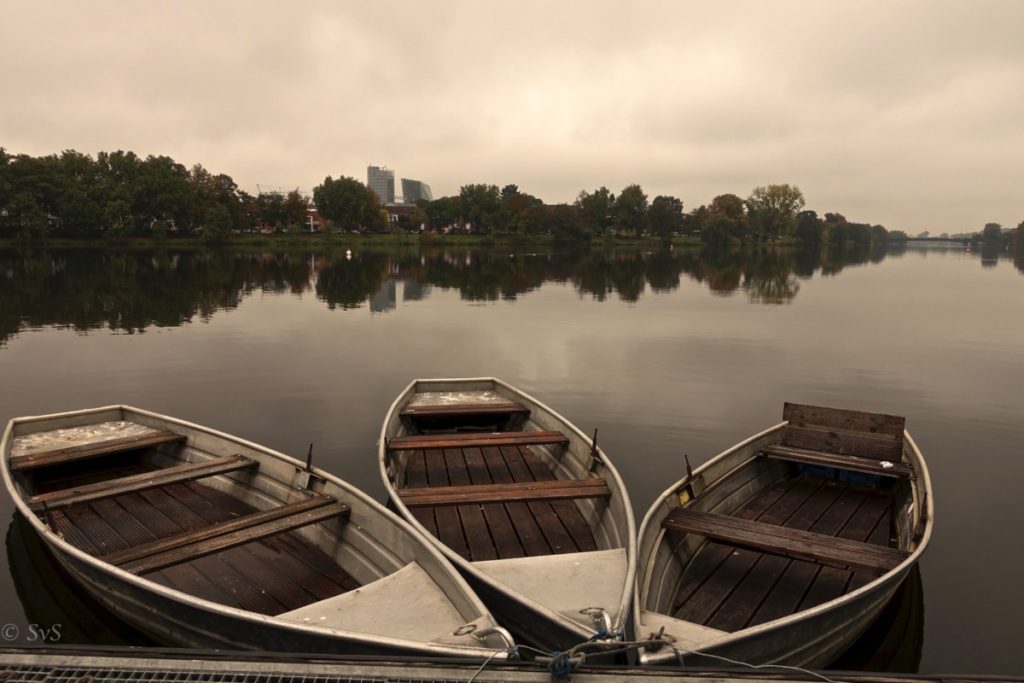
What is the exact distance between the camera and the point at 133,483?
1020 centimetres

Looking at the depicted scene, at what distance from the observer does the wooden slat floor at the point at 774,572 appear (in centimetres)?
764

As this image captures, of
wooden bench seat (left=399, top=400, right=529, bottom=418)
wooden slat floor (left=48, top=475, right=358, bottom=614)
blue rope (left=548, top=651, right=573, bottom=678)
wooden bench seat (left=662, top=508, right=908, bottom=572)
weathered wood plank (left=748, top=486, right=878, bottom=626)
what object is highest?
blue rope (left=548, top=651, right=573, bottom=678)

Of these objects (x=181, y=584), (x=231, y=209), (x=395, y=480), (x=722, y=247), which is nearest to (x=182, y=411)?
(x=395, y=480)

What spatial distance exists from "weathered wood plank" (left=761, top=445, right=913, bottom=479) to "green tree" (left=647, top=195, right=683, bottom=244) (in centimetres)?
17347

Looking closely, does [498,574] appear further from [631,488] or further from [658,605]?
[631,488]

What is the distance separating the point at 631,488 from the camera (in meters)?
13.5

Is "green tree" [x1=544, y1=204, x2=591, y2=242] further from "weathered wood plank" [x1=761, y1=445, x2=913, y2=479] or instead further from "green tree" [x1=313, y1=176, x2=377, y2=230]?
"weathered wood plank" [x1=761, y1=445, x2=913, y2=479]

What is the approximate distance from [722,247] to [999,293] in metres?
A: 125

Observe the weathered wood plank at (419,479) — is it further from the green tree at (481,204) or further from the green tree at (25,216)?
the green tree at (481,204)

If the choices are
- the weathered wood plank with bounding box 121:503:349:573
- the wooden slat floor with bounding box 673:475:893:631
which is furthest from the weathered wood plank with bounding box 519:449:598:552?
the weathered wood plank with bounding box 121:503:349:573

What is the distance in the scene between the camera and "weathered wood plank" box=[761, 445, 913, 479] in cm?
1088

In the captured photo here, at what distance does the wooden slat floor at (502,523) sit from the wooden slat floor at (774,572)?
174 cm

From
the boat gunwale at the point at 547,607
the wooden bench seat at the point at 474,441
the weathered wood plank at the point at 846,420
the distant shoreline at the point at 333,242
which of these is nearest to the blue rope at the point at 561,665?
the boat gunwale at the point at 547,607

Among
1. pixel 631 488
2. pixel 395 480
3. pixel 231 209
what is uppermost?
pixel 231 209
